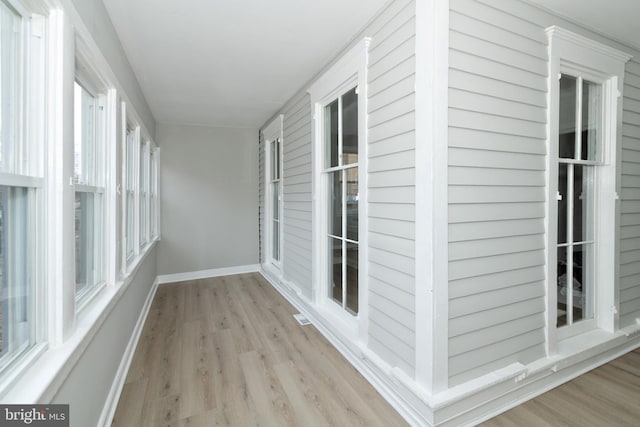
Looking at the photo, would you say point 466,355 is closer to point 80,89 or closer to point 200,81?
point 80,89

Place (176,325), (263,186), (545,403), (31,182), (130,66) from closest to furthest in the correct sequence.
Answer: (31,182) → (545,403) → (130,66) → (176,325) → (263,186)

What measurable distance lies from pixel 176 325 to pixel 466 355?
9.36ft

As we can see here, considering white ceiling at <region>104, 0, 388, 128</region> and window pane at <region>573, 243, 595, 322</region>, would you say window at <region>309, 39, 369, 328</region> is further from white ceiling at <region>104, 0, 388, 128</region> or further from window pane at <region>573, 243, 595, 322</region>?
window pane at <region>573, 243, 595, 322</region>

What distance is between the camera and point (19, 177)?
42.0 inches

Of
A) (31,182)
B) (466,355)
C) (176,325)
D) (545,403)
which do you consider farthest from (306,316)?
(31,182)

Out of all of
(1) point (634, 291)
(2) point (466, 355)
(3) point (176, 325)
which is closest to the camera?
(2) point (466, 355)

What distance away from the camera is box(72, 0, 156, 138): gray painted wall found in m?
1.62

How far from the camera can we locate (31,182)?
3.76 ft

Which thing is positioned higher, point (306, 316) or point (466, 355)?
point (466, 355)

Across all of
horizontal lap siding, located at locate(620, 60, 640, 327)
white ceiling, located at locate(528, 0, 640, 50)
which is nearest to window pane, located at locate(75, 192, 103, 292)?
white ceiling, located at locate(528, 0, 640, 50)

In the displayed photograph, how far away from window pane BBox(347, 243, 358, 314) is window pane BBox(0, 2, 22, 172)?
84.9 inches

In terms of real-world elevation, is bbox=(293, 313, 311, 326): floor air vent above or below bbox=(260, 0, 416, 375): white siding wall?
below

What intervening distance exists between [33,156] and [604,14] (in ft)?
11.3

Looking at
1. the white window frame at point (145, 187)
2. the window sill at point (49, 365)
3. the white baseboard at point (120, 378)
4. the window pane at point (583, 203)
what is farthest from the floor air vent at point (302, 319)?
the window pane at point (583, 203)
